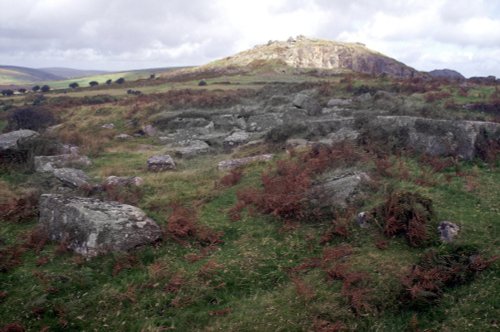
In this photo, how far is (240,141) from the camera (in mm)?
21750

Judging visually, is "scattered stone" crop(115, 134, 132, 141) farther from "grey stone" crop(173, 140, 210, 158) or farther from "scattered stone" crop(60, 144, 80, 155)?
"grey stone" crop(173, 140, 210, 158)

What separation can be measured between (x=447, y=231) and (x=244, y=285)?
450cm

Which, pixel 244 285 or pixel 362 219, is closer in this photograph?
pixel 244 285

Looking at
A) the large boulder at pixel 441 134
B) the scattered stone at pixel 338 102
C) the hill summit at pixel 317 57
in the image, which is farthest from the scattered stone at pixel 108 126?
the hill summit at pixel 317 57

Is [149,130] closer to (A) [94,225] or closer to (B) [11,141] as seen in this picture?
(B) [11,141]

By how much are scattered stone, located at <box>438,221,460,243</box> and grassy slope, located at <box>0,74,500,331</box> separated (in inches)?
7.9

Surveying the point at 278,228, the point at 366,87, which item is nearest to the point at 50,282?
the point at 278,228

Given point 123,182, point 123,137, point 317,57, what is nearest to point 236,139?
point 123,137

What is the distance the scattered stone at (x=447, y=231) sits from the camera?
808 cm

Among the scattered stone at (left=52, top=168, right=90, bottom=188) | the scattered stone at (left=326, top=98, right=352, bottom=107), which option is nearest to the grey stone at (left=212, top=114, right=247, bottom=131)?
the scattered stone at (left=326, top=98, right=352, bottom=107)

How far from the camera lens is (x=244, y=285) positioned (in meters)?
7.65

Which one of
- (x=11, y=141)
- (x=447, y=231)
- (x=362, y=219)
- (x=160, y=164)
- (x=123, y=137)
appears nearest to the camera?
(x=447, y=231)

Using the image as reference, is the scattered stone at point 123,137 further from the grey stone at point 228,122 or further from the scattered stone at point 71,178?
the scattered stone at point 71,178

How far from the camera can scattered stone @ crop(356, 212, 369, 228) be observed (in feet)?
29.6
